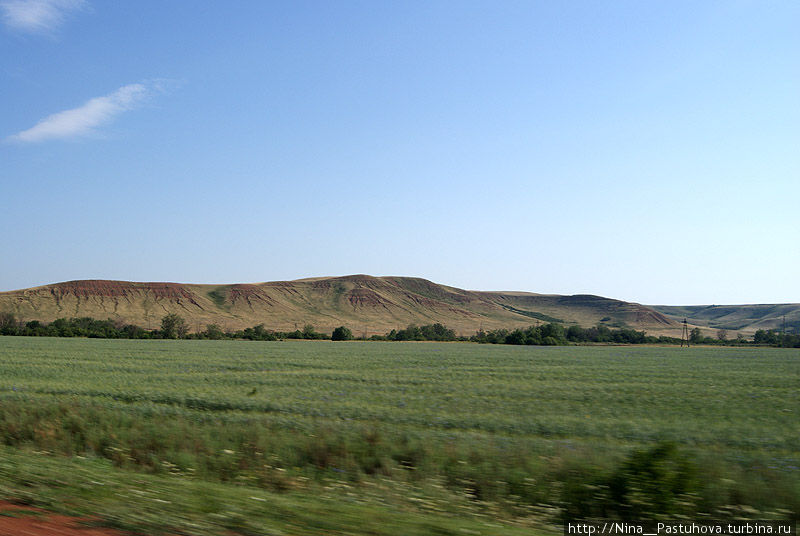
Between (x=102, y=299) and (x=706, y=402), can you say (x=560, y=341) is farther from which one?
(x=102, y=299)

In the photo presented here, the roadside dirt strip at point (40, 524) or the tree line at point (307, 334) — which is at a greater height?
the roadside dirt strip at point (40, 524)

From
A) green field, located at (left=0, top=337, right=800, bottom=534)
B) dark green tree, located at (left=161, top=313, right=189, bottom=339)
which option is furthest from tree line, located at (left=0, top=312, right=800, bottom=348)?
green field, located at (left=0, top=337, right=800, bottom=534)

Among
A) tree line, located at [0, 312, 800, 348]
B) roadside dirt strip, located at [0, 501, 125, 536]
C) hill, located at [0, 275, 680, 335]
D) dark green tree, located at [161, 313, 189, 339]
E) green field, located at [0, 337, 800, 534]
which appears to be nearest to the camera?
roadside dirt strip, located at [0, 501, 125, 536]

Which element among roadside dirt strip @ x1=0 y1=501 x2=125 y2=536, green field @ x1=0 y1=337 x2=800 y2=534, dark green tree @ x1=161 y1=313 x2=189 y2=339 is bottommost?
dark green tree @ x1=161 y1=313 x2=189 y2=339

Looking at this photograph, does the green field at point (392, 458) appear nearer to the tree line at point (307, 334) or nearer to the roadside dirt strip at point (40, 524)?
the roadside dirt strip at point (40, 524)

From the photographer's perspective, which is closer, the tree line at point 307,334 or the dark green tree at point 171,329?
the tree line at point 307,334

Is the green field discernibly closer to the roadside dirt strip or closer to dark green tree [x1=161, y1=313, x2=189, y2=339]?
the roadside dirt strip

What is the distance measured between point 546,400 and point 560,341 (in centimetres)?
8969

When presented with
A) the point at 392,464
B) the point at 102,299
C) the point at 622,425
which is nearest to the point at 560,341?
the point at 622,425

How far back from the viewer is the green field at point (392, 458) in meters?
6.71

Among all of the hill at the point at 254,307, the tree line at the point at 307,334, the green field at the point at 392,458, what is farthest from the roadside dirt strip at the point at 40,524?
the hill at the point at 254,307

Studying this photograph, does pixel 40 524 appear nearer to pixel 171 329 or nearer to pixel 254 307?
pixel 171 329

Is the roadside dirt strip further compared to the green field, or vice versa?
the green field

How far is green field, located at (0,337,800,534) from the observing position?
22.0 feet
